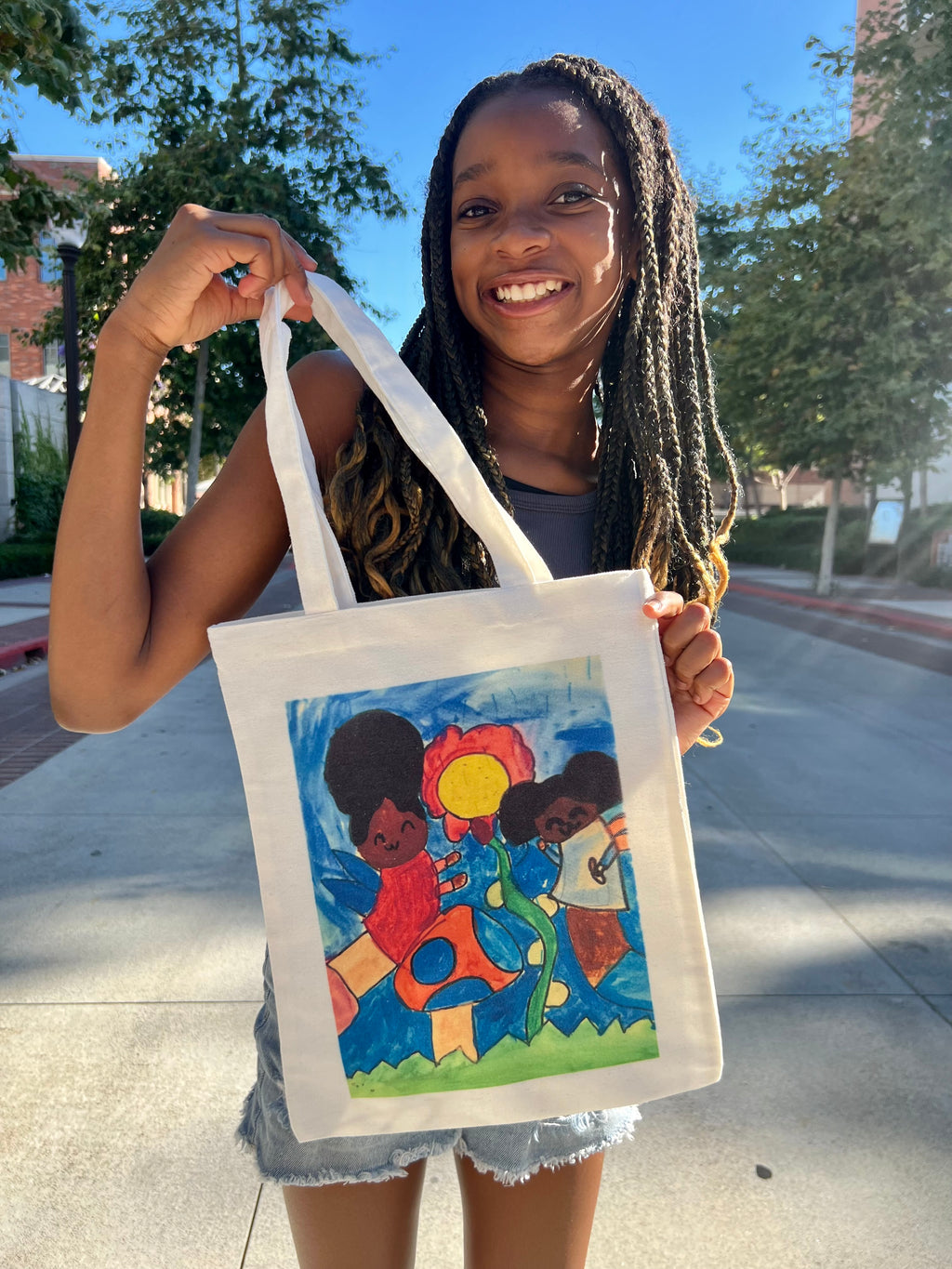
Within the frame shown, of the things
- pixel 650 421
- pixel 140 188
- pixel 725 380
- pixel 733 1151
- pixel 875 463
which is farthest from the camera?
pixel 725 380

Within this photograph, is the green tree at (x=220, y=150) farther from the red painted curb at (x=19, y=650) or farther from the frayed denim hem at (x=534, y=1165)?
the frayed denim hem at (x=534, y=1165)

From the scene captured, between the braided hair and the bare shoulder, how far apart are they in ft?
0.08

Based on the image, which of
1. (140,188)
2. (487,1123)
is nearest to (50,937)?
(487,1123)

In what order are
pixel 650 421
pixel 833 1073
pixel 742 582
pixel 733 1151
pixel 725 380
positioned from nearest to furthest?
pixel 650 421
pixel 733 1151
pixel 833 1073
pixel 725 380
pixel 742 582

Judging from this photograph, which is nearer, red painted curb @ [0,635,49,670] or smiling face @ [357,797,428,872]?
smiling face @ [357,797,428,872]

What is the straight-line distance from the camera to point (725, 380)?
58.4 feet

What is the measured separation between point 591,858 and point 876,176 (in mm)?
15861

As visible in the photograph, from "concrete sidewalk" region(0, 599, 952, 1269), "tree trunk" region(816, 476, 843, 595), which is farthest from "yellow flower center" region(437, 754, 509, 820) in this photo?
"tree trunk" region(816, 476, 843, 595)

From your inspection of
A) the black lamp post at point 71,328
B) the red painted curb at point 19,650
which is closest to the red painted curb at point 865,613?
the red painted curb at point 19,650

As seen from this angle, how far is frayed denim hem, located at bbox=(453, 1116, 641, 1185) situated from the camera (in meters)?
1.23

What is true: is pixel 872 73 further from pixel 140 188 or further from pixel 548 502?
pixel 548 502

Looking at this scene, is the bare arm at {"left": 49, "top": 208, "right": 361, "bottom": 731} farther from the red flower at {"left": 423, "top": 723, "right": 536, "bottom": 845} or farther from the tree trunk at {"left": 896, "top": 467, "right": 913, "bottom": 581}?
the tree trunk at {"left": 896, "top": 467, "right": 913, "bottom": 581}

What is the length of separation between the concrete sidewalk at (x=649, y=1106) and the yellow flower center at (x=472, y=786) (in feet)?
5.05

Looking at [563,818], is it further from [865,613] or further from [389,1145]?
[865,613]
